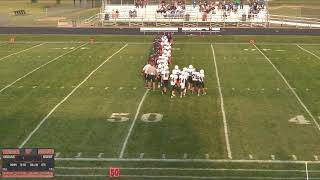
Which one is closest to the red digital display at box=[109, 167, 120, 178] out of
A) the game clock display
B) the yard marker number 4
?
the game clock display

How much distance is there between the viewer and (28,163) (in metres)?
12.1

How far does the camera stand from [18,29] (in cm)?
5147

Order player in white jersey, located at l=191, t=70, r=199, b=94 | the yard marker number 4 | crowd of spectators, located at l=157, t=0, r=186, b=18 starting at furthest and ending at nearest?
1. crowd of spectators, located at l=157, t=0, r=186, b=18
2. player in white jersey, located at l=191, t=70, r=199, b=94
3. the yard marker number 4

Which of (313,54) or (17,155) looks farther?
(313,54)

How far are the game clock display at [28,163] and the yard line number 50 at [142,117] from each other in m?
6.47

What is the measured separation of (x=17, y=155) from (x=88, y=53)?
24070mm

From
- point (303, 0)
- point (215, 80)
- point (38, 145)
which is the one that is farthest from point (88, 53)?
point (303, 0)

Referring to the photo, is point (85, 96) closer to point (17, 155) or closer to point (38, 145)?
point (38, 145)

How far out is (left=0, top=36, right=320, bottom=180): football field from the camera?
14.2 metres

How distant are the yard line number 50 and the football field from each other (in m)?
0.03

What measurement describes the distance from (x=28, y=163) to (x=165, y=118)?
725 cm

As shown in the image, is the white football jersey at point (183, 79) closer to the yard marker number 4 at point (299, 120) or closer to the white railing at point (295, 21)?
the yard marker number 4 at point (299, 120)

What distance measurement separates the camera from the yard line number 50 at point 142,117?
18656mm

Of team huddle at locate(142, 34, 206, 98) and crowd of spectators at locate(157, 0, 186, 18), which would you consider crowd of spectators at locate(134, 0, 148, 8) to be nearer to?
crowd of spectators at locate(157, 0, 186, 18)
